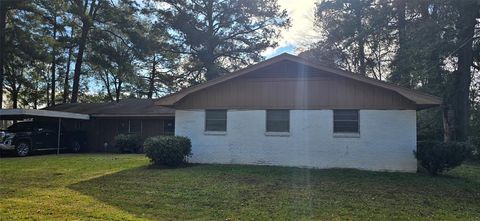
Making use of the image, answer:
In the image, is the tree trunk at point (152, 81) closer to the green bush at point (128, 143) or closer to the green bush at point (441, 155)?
the green bush at point (128, 143)

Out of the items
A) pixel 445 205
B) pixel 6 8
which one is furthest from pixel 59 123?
pixel 445 205

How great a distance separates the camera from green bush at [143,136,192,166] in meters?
13.9

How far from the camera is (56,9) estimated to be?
27688 mm

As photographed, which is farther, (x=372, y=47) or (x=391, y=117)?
(x=372, y=47)

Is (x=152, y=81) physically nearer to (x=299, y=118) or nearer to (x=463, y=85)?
(x=463, y=85)

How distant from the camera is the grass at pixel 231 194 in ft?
24.2

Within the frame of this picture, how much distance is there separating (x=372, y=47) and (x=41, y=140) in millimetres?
18264

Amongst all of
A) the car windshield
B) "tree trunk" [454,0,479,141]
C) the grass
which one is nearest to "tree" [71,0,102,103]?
the car windshield

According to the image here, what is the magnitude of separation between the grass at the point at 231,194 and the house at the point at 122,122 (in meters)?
8.88

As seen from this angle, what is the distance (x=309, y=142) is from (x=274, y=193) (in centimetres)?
528

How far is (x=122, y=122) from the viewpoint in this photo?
2383cm

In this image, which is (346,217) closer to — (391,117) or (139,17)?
A: (391,117)

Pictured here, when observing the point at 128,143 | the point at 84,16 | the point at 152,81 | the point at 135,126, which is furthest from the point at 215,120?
the point at 152,81

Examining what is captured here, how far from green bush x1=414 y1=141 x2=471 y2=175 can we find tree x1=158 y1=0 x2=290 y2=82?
66.3 ft
